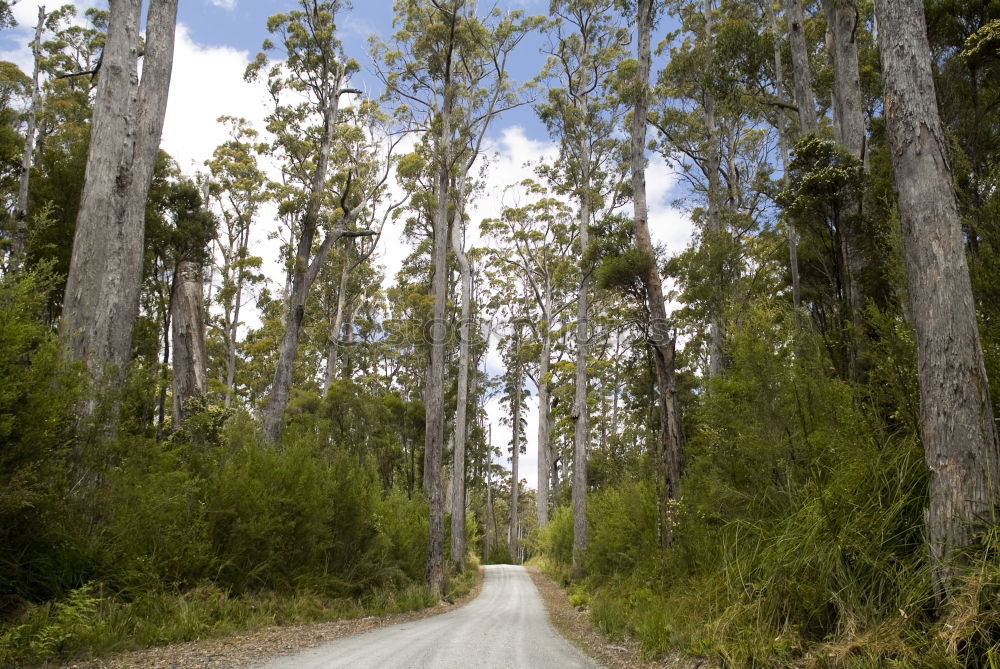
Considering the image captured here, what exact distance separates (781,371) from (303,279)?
11.3 metres

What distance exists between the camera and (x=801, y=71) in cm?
1065

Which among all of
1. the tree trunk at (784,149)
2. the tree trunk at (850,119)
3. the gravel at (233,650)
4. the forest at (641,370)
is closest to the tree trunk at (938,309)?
the forest at (641,370)

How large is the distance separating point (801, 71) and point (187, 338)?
14123 millimetres

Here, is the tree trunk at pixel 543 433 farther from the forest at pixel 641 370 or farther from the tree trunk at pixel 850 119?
the tree trunk at pixel 850 119

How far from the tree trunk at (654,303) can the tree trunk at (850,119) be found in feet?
9.18

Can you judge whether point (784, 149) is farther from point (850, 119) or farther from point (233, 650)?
point (233, 650)

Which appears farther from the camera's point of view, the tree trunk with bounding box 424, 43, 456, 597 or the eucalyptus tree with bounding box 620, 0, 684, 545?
the tree trunk with bounding box 424, 43, 456, 597

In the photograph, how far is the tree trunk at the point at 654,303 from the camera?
855 centimetres

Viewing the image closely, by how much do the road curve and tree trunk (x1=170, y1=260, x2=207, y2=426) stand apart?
7495 mm

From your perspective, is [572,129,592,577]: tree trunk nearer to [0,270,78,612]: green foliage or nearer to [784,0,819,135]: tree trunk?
[784,0,819,135]: tree trunk

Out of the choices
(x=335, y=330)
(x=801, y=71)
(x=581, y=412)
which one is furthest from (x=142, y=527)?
(x=335, y=330)

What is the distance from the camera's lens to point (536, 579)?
72.5 ft

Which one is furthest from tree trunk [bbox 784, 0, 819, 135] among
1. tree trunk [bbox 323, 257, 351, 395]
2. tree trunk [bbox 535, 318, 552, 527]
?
tree trunk [bbox 323, 257, 351, 395]

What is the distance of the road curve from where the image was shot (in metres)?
5.07
